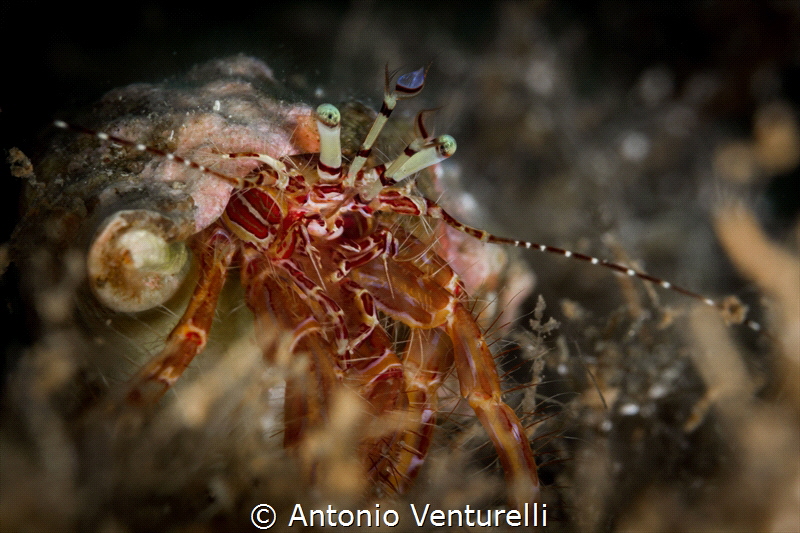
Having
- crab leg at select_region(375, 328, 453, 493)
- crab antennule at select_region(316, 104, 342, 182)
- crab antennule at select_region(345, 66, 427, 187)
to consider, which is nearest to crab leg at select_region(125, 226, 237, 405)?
crab antennule at select_region(316, 104, 342, 182)

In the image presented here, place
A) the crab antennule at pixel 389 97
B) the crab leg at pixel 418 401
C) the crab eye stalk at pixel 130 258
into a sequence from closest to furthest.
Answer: the crab eye stalk at pixel 130 258
the crab antennule at pixel 389 97
the crab leg at pixel 418 401

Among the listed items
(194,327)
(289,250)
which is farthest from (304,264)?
(194,327)

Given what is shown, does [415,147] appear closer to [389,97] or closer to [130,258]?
[389,97]

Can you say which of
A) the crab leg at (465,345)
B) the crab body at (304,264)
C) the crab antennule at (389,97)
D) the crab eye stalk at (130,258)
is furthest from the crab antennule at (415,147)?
the crab eye stalk at (130,258)

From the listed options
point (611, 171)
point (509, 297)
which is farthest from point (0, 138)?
point (611, 171)

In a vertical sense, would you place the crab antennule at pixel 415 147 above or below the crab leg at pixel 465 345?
above

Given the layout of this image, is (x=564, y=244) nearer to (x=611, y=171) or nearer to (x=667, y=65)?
(x=611, y=171)

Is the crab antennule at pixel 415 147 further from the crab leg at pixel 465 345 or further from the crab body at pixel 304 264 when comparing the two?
the crab leg at pixel 465 345
